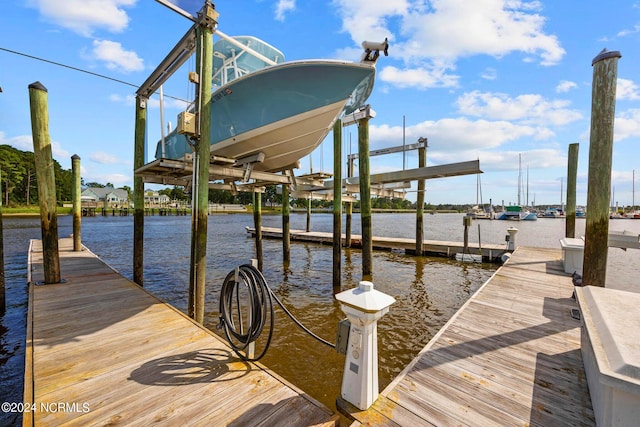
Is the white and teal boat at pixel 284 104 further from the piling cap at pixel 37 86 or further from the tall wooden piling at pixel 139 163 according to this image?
the piling cap at pixel 37 86

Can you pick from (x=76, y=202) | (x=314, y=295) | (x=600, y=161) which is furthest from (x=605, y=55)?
(x=76, y=202)

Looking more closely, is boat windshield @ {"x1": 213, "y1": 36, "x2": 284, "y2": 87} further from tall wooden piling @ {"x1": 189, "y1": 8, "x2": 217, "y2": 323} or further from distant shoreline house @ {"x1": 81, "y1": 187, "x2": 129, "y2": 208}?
distant shoreline house @ {"x1": 81, "y1": 187, "x2": 129, "y2": 208}

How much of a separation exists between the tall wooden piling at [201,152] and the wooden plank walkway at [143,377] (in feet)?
2.44

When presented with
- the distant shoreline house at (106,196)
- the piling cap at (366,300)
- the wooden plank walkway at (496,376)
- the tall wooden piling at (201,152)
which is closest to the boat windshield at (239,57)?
the tall wooden piling at (201,152)

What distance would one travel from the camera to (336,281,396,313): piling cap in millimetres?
2275

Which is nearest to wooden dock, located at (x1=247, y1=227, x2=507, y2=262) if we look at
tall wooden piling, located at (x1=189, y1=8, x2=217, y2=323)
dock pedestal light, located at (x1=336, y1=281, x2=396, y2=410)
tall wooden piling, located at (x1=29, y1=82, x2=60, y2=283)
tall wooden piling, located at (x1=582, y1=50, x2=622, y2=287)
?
tall wooden piling, located at (x1=582, y1=50, x2=622, y2=287)

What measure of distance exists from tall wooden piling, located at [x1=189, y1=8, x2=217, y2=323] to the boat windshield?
113 inches

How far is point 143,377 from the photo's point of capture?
301 centimetres

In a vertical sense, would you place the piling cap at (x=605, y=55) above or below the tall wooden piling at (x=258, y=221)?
above

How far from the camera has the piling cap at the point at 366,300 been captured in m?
2.28

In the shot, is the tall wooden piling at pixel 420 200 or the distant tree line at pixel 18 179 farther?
the distant tree line at pixel 18 179

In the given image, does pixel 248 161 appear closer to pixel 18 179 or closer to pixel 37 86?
pixel 37 86

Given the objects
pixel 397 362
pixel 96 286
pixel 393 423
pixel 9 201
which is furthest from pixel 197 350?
pixel 9 201

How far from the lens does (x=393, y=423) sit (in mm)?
2367
